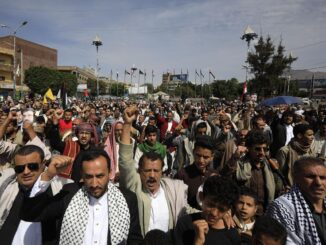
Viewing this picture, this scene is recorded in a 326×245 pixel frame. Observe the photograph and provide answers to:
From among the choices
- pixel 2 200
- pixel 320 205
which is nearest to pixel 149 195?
pixel 2 200

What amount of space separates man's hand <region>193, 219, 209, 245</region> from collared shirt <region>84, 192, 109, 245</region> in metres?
0.67

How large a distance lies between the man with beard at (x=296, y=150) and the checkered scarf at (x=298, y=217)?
1.65 meters

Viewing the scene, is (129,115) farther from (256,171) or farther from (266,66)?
(266,66)

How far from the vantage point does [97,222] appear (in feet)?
7.46

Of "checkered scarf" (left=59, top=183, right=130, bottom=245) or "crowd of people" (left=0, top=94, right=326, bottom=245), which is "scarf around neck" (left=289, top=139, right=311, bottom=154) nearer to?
"crowd of people" (left=0, top=94, right=326, bottom=245)

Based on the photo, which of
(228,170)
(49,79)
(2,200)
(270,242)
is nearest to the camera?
(270,242)

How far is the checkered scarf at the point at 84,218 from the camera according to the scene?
220 centimetres

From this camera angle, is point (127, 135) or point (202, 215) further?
point (127, 135)

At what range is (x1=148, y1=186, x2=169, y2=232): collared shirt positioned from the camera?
2705 mm

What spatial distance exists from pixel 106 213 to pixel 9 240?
2.75 ft

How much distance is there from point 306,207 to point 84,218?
1677 millimetres

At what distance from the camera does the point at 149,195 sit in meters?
2.74

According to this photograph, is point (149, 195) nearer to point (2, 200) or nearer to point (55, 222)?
point (55, 222)

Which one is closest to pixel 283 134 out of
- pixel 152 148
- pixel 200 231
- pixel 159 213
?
pixel 152 148
